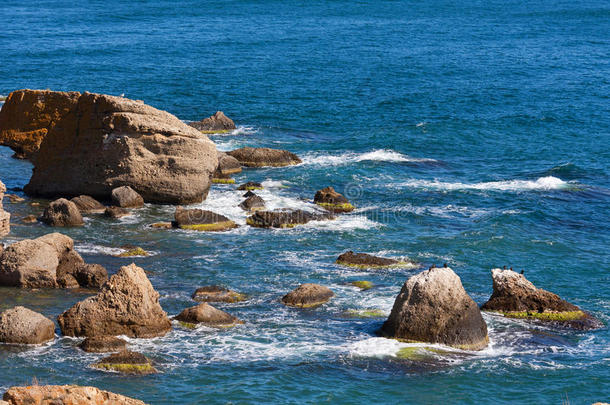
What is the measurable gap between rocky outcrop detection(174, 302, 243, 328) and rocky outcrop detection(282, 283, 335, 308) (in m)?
3.14

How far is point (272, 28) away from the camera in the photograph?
139 m

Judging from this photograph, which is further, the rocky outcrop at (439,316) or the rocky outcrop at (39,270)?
the rocky outcrop at (39,270)

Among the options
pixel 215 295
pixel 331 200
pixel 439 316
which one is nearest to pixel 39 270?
pixel 215 295

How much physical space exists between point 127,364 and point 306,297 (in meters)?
9.79

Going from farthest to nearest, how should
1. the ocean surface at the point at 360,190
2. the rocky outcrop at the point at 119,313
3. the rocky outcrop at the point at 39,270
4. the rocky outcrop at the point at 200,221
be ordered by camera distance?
the rocky outcrop at the point at 200,221 → the rocky outcrop at the point at 39,270 → the rocky outcrop at the point at 119,313 → the ocean surface at the point at 360,190

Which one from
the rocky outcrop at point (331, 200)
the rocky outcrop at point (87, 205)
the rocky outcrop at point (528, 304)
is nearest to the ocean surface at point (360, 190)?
the rocky outcrop at point (331, 200)

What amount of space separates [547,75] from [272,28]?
5192cm

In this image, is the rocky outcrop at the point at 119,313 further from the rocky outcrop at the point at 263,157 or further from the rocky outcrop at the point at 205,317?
the rocky outcrop at the point at 263,157

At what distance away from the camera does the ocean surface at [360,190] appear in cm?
3216

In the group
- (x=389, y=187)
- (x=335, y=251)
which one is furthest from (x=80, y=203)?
(x=389, y=187)

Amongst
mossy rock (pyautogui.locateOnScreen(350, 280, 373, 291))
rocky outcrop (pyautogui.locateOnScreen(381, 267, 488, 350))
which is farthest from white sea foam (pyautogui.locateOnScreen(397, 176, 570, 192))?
rocky outcrop (pyautogui.locateOnScreen(381, 267, 488, 350))

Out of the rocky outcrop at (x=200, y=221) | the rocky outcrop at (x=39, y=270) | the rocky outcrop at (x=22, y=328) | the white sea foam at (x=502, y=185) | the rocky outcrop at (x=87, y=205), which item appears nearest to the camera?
the rocky outcrop at (x=22, y=328)

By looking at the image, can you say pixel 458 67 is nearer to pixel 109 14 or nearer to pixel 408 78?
pixel 408 78

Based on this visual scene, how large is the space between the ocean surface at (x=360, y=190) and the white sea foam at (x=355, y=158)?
242mm
